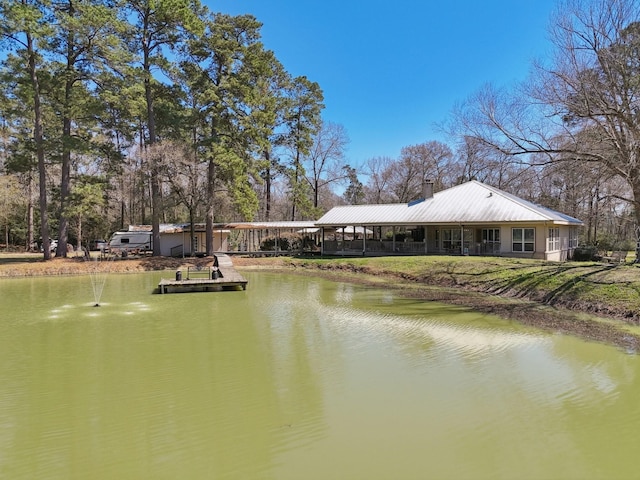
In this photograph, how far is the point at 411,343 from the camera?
9695 millimetres

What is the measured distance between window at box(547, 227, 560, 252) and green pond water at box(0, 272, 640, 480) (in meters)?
15.2

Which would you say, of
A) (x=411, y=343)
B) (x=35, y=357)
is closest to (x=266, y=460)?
(x=411, y=343)

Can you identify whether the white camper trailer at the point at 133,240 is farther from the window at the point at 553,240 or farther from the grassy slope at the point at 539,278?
the window at the point at 553,240

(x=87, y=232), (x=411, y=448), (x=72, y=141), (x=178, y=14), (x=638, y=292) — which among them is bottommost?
(x=411, y=448)

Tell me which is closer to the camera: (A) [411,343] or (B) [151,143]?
(A) [411,343]

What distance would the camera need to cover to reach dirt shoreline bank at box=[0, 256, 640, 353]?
35.8 feet

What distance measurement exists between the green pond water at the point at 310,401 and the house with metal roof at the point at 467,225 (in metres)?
14.4

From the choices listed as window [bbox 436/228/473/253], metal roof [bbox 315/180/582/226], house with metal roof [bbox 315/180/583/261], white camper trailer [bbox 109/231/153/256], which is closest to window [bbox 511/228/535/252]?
house with metal roof [bbox 315/180/583/261]

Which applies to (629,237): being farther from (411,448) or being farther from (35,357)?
(35,357)

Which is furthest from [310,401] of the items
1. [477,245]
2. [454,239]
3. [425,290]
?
[454,239]

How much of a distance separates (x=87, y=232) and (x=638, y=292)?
137ft

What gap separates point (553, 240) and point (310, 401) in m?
23.3

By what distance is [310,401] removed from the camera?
6.30 meters

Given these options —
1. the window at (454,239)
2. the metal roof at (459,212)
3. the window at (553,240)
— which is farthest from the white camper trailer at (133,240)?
the window at (553,240)
